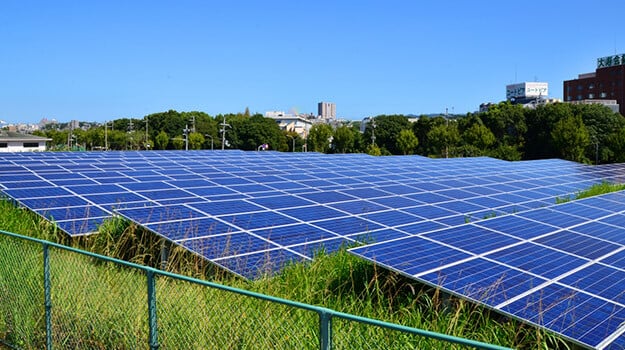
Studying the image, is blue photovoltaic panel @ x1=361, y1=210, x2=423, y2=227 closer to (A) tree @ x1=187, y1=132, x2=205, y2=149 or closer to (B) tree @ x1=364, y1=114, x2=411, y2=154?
(B) tree @ x1=364, y1=114, x2=411, y2=154

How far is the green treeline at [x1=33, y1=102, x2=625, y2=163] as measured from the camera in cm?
6462

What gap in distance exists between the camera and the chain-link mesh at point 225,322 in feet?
15.9

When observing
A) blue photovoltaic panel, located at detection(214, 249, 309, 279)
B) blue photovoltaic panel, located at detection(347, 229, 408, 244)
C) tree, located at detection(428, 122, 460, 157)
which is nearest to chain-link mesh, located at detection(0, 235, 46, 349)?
blue photovoltaic panel, located at detection(214, 249, 309, 279)

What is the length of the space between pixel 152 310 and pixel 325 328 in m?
2.05

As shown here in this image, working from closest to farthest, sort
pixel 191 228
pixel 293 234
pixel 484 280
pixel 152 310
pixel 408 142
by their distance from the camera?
pixel 152 310, pixel 484 280, pixel 191 228, pixel 293 234, pixel 408 142

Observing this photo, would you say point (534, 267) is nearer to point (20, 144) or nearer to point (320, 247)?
point (320, 247)

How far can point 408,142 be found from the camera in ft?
265

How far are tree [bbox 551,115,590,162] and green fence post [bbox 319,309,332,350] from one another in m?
66.4

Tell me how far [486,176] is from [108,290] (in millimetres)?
20370

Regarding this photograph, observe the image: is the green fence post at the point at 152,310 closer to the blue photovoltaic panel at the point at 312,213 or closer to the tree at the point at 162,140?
the blue photovoltaic panel at the point at 312,213

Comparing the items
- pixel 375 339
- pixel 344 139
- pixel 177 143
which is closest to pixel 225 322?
pixel 375 339

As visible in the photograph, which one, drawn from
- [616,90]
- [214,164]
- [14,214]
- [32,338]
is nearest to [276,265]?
[32,338]

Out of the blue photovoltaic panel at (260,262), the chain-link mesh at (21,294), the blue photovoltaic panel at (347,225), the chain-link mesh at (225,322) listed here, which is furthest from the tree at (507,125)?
the chain-link mesh at (225,322)

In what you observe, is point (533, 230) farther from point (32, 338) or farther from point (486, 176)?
point (486, 176)
